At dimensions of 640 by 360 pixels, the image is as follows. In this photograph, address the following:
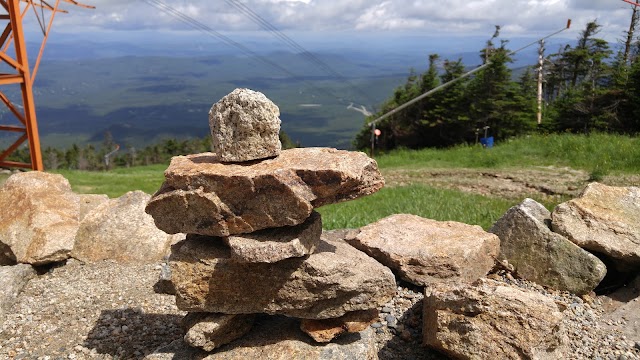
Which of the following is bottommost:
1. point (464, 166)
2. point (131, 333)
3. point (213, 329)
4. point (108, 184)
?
point (108, 184)

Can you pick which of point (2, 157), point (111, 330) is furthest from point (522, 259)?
point (2, 157)

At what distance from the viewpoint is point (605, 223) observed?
9195 mm

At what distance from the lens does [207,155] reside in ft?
24.1

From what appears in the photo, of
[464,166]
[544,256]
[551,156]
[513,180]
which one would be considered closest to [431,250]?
[544,256]

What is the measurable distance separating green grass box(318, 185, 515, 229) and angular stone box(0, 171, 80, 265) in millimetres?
6089

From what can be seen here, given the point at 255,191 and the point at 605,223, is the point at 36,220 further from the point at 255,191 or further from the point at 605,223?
the point at 605,223

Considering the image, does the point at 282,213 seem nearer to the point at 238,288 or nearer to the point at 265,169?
the point at 265,169

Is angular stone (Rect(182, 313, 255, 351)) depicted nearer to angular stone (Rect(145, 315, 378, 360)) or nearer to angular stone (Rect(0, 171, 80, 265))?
angular stone (Rect(145, 315, 378, 360))

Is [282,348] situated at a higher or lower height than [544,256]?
lower

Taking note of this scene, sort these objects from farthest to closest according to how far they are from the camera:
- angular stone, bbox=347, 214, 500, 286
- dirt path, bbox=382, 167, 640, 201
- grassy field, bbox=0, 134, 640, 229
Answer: dirt path, bbox=382, 167, 640, 201, grassy field, bbox=0, 134, 640, 229, angular stone, bbox=347, 214, 500, 286

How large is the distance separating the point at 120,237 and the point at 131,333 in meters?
3.61

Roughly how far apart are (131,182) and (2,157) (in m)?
7.85

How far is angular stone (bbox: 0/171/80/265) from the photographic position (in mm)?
10148

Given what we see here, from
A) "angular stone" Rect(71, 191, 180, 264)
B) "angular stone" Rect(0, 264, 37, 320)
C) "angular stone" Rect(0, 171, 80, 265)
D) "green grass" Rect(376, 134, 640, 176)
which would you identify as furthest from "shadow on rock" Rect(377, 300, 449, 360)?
"green grass" Rect(376, 134, 640, 176)
